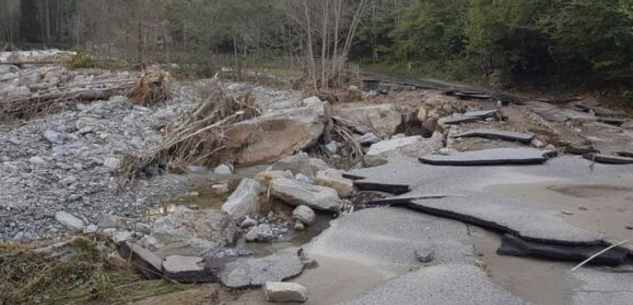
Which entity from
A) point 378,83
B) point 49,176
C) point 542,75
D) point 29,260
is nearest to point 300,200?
point 29,260

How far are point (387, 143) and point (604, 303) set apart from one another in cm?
702

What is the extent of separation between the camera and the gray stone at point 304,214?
6.50 m

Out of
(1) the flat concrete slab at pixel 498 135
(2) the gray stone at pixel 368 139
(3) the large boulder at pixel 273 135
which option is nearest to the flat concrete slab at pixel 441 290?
A: (1) the flat concrete slab at pixel 498 135

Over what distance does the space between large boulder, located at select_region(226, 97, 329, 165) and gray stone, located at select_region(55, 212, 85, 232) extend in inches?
169

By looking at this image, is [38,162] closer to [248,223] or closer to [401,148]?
[248,223]

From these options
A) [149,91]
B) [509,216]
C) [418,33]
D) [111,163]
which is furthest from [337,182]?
[418,33]

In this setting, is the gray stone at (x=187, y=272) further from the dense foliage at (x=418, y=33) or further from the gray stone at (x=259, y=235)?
the dense foliage at (x=418, y=33)

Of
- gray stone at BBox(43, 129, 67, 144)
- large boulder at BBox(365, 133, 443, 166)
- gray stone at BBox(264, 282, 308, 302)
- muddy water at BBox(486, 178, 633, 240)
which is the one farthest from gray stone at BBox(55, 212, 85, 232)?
muddy water at BBox(486, 178, 633, 240)

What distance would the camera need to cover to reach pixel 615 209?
6.04m

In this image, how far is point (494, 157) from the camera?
856cm

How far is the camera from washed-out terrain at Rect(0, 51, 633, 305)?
14.8ft

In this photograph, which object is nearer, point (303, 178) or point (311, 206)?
point (311, 206)

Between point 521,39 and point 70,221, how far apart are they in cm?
1679

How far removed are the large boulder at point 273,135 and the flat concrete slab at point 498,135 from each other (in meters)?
2.84
